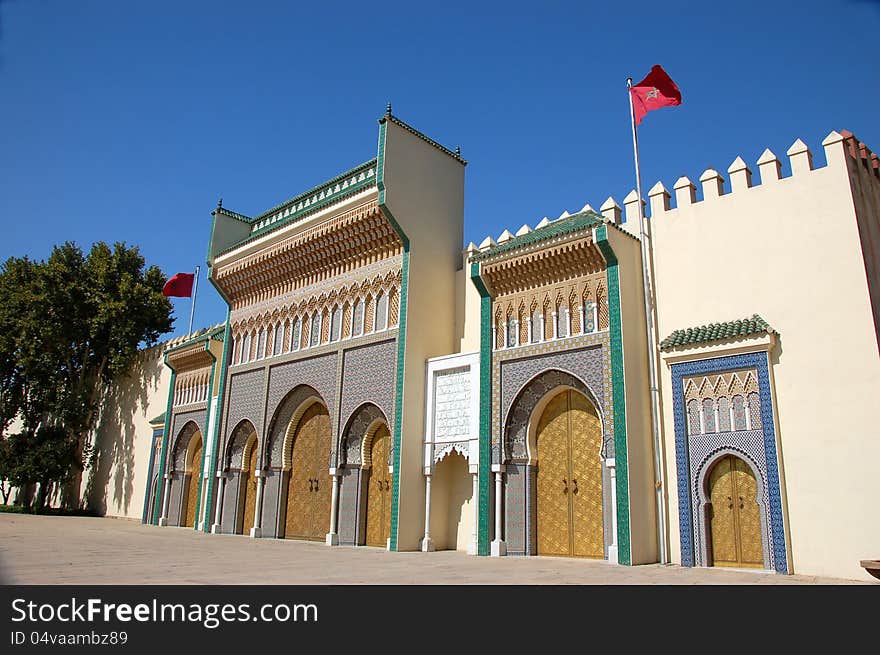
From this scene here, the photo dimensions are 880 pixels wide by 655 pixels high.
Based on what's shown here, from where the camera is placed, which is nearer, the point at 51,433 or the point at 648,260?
the point at 648,260

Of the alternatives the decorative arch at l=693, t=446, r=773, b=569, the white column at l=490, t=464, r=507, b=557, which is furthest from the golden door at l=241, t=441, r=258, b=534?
the decorative arch at l=693, t=446, r=773, b=569

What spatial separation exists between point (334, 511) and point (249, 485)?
3.69 metres

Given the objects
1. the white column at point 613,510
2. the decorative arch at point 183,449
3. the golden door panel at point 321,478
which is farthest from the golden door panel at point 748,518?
the decorative arch at point 183,449

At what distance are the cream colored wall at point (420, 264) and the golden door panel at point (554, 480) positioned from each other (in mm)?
2361

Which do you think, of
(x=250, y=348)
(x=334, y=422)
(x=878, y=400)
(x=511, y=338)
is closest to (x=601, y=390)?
(x=511, y=338)

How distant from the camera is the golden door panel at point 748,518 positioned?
897 cm

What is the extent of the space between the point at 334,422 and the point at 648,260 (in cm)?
672

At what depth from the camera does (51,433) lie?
21.7 meters

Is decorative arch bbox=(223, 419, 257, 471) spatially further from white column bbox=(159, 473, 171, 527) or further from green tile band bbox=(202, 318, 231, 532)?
white column bbox=(159, 473, 171, 527)

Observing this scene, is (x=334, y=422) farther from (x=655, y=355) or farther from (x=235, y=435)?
(x=655, y=355)

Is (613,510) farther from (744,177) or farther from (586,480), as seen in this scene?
(744,177)

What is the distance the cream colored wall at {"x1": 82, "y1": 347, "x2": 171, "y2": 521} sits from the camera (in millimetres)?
20812

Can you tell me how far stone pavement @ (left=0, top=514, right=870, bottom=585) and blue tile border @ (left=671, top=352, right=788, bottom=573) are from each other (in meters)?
0.45

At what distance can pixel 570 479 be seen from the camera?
1087 cm
